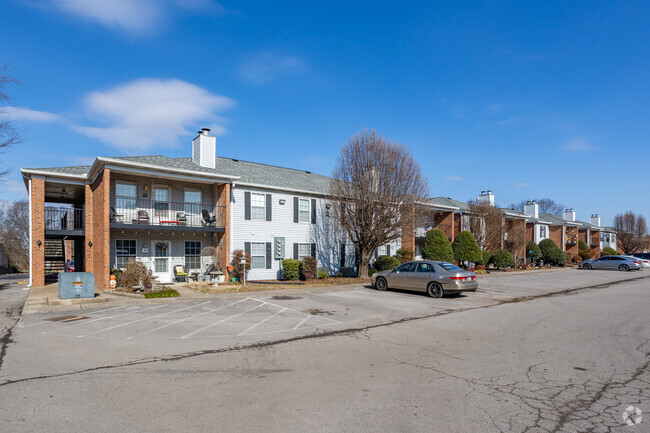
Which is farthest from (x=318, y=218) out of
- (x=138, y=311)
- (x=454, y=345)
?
(x=454, y=345)

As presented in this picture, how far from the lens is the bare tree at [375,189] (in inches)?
856

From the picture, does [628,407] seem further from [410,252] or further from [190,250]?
[410,252]

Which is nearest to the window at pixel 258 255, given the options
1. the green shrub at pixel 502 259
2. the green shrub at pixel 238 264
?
the green shrub at pixel 238 264

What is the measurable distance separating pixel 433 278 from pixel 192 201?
13502 millimetres

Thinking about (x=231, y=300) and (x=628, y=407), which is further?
(x=231, y=300)

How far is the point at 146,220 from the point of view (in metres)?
19.1

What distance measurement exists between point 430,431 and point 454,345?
4.24 m

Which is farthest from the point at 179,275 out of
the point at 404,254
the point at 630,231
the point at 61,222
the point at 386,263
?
the point at 630,231

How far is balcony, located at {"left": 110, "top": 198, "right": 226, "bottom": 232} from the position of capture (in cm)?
1858

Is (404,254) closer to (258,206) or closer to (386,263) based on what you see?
(386,263)

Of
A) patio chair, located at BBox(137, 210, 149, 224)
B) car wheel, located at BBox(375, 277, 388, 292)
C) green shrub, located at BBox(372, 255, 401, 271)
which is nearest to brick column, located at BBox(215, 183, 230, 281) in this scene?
patio chair, located at BBox(137, 210, 149, 224)

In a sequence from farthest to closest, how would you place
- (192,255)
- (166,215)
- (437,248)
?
(437,248)
(192,255)
(166,215)

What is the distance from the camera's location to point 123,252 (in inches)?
756

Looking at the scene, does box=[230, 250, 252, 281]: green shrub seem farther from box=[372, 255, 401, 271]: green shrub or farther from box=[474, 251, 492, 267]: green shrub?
box=[474, 251, 492, 267]: green shrub
